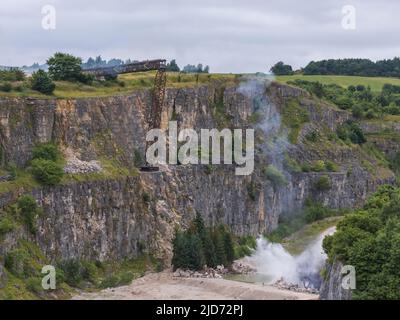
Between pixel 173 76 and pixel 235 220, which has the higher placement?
pixel 173 76

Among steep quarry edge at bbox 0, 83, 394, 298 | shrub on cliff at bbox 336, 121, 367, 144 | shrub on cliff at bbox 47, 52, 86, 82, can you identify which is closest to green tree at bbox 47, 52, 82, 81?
shrub on cliff at bbox 47, 52, 86, 82

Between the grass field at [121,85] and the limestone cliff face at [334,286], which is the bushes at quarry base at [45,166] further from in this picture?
the limestone cliff face at [334,286]

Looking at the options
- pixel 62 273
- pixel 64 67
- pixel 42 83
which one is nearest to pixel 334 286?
pixel 62 273

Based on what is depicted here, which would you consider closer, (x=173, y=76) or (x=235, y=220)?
(x=235, y=220)

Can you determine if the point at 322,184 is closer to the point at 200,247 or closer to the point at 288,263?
the point at 288,263

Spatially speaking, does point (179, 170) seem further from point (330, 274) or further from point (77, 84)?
point (330, 274)

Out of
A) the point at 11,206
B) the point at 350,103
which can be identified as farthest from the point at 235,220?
the point at 350,103

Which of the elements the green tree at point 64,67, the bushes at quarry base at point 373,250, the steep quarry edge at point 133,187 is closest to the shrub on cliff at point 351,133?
the steep quarry edge at point 133,187
